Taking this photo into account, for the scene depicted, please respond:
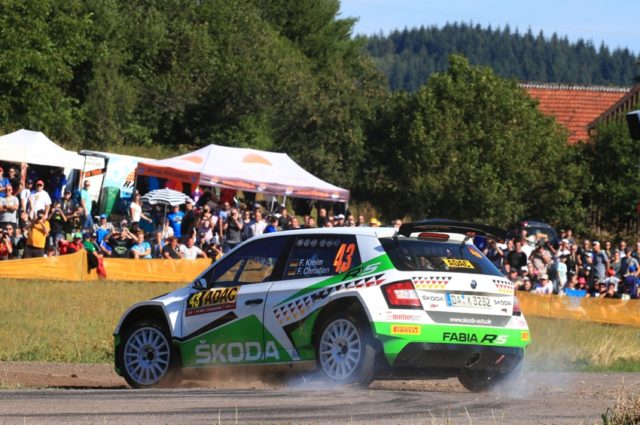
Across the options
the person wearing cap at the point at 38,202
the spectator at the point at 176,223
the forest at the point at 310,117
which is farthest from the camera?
the forest at the point at 310,117

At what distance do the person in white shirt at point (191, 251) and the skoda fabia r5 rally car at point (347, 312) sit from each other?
13726mm

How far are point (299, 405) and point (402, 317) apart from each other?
178 centimetres

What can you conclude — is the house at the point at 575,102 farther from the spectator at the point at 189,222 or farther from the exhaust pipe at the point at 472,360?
the exhaust pipe at the point at 472,360

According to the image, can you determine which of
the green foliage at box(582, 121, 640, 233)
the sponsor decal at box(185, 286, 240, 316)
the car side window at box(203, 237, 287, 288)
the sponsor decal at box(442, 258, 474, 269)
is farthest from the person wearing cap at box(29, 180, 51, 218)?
the green foliage at box(582, 121, 640, 233)

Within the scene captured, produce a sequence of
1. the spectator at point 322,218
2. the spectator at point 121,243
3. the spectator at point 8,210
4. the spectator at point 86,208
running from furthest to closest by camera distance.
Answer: the spectator at point 322,218, the spectator at point 86,208, the spectator at point 121,243, the spectator at point 8,210

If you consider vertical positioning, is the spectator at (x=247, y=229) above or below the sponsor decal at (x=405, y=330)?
below

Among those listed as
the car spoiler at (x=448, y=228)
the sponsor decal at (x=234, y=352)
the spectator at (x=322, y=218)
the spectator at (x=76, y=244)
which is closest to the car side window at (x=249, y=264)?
the sponsor decal at (x=234, y=352)

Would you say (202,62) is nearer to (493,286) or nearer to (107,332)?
(107,332)

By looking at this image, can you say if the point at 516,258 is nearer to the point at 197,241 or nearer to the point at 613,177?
the point at 197,241

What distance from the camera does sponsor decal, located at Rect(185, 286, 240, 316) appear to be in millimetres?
→ 12086

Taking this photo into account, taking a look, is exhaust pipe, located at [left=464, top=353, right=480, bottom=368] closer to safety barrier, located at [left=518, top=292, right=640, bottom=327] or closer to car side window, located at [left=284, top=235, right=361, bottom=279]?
car side window, located at [left=284, top=235, right=361, bottom=279]

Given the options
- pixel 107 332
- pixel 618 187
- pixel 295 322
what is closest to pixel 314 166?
pixel 618 187

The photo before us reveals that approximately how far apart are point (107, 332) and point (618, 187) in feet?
123

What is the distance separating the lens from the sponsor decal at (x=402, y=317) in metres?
11.0
